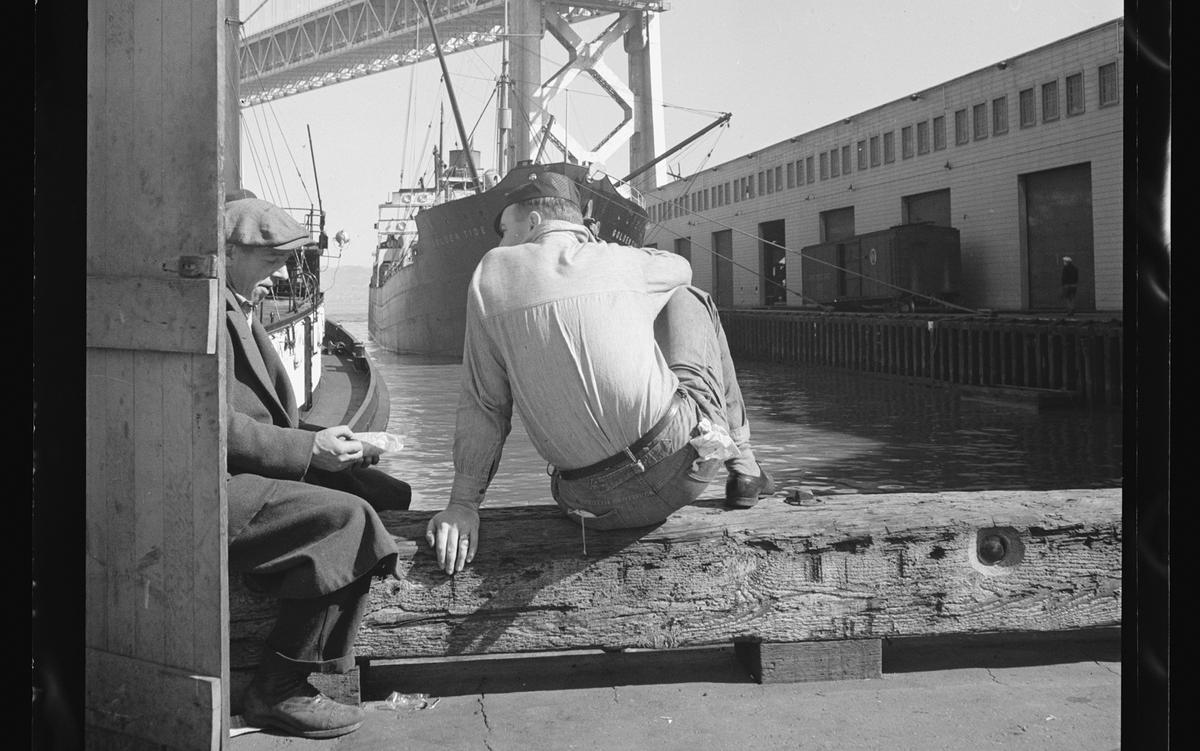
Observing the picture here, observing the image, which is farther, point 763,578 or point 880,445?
point 880,445

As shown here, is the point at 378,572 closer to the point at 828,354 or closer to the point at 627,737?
the point at 627,737

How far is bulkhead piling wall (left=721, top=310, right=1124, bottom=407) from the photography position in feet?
49.2

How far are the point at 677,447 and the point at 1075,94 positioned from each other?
67.8ft

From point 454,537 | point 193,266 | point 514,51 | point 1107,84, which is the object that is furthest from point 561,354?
point 514,51

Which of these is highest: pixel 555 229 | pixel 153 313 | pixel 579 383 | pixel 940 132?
pixel 940 132

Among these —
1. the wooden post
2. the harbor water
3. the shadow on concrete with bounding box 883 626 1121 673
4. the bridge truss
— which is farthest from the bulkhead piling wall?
the bridge truss

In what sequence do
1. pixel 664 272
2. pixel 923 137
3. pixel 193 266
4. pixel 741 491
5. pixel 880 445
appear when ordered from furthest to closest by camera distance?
1. pixel 923 137
2. pixel 880 445
3. pixel 741 491
4. pixel 664 272
5. pixel 193 266

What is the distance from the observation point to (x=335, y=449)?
2.43 metres

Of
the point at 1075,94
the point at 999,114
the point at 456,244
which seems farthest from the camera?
the point at 456,244

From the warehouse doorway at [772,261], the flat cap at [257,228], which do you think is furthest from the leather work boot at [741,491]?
the warehouse doorway at [772,261]

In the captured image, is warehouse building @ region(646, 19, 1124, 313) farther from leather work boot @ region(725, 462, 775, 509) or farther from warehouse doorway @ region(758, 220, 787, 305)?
leather work boot @ region(725, 462, 775, 509)

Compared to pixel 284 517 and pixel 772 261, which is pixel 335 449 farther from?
pixel 772 261

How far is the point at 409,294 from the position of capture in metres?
32.0

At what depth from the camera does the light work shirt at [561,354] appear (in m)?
2.45
